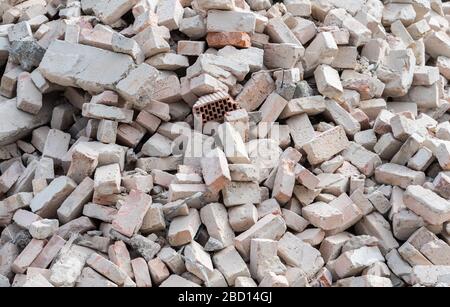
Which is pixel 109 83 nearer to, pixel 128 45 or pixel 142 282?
pixel 128 45

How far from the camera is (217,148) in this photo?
4.47m

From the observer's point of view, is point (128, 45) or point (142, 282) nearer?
point (142, 282)

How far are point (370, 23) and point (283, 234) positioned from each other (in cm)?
245

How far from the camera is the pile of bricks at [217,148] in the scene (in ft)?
13.8

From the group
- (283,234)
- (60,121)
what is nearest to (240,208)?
(283,234)

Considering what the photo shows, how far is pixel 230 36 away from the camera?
17.0 ft

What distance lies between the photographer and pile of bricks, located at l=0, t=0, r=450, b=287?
13.8ft

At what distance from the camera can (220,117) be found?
4.86 metres

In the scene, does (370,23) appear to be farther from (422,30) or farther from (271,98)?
(271,98)

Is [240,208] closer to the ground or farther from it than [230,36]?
closer to the ground

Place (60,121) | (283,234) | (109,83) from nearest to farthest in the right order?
(283,234) → (109,83) → (60,121)
